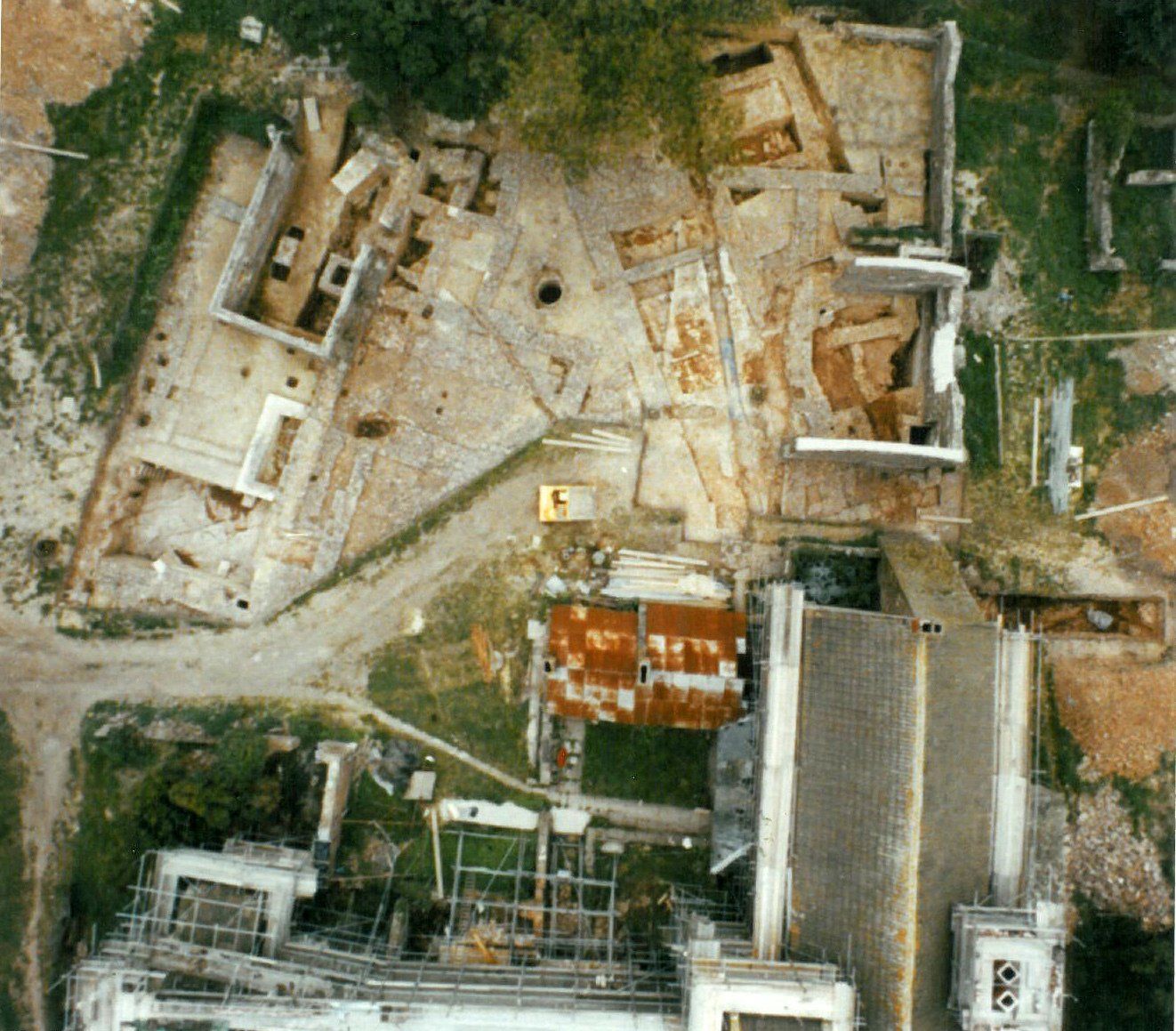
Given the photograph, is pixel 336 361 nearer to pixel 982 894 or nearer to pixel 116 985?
pixel 116 985

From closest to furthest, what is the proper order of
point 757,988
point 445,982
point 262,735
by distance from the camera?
1. point 757,988
2. point 445,982
3. point 262,735

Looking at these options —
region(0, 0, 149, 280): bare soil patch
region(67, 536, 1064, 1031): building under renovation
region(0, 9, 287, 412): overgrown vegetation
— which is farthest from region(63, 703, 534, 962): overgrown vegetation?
region(0, 0, 149, 280): bare soil patch

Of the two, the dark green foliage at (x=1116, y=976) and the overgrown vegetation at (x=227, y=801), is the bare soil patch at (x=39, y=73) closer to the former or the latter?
the overgrown vegetation at (x=227, y=801)

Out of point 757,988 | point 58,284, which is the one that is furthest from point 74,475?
point 757,988

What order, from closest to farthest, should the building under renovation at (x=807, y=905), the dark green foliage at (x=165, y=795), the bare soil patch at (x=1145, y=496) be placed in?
the building under renovation at (x=807, y=905) < the dark green foliage at (x=165, y=795) < the bare soil patch at (x=1145, y=496)

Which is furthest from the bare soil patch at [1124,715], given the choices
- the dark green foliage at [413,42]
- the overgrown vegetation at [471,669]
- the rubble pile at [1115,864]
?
the dark green foliage at [413,42]

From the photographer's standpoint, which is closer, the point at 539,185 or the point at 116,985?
the point at 116,985

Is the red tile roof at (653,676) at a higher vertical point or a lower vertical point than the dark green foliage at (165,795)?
higher
